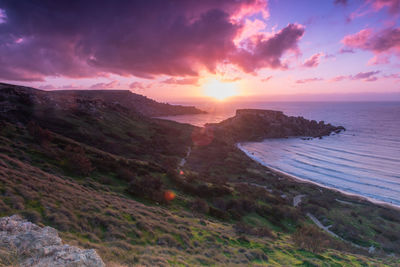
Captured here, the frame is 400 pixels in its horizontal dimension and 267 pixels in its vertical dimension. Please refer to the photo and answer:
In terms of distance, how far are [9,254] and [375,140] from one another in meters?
117

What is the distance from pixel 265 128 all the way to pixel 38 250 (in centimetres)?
12304

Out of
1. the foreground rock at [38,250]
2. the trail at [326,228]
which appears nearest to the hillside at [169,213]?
the trail at [326,228]

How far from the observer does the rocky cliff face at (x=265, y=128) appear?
115750mm

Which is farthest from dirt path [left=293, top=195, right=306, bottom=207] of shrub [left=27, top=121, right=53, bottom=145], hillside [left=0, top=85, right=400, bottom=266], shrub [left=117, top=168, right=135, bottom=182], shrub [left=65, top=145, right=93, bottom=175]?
shrub [left=27, top=121, right=53, bottom=145]

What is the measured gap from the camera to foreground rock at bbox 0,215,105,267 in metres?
7.44

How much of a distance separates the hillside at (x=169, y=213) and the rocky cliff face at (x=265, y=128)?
68350mm

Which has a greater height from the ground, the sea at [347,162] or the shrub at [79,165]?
the shrub at [79,165]

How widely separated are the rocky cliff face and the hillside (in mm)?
68350

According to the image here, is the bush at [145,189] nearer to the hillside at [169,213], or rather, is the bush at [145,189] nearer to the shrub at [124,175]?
the hillside at [169,213]

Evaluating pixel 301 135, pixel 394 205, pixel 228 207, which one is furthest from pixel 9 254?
pixel 301 135

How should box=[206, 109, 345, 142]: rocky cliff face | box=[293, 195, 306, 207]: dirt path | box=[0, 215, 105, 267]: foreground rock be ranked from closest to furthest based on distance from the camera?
box=[0, 215, 105, 267]: foreground rock, box=[293, 195, 306, 207]: dirt path, box=[206, 109, 345, 142]: rocky cliff face

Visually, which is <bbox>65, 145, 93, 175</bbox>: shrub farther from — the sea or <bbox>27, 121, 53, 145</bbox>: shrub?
the sea

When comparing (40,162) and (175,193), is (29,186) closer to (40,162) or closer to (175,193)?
(40,162)

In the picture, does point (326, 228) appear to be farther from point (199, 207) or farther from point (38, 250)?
point (38, 250)
